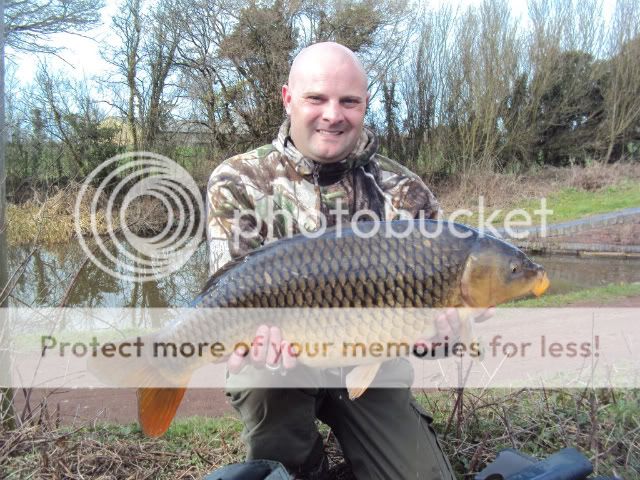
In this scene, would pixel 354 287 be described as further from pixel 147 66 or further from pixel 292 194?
pixel 147 66

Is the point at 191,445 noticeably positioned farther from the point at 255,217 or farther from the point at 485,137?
the point at 485,137

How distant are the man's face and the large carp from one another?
595 millimetres

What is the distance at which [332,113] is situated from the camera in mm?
2078

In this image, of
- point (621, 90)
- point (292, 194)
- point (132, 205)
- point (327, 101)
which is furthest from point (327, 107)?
point (621, 90)

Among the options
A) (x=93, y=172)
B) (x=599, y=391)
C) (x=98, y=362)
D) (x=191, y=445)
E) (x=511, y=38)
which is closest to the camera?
(x=98, y=362)

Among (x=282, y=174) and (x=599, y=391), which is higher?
(x=282, y=174)

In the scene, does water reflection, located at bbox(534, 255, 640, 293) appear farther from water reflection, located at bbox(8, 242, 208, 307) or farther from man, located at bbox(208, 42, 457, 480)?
man, located at bbox(208, 42, 457, 480)

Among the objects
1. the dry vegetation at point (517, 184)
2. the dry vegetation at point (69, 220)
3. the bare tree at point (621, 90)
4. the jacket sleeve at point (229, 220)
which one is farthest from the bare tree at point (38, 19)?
the bare tree at point (621, 90)

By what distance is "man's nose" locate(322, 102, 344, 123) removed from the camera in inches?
81.9

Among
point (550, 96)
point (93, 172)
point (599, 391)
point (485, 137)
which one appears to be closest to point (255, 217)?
point (599, 391)

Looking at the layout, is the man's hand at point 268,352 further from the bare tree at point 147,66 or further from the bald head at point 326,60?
the bare tree at point 147,66

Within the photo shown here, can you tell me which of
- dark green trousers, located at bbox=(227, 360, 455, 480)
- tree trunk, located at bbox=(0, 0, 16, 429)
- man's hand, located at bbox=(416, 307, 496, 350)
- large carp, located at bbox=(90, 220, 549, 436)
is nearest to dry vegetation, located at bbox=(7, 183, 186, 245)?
tree trunk, located at bbox=(0, 0, 16, 429)

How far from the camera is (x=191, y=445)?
7.47ft

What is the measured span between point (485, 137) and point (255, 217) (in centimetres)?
1580
